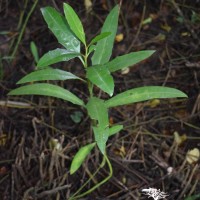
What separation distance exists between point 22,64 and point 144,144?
813mm

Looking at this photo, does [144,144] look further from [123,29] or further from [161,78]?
[123,29]

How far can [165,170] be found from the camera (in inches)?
64.6

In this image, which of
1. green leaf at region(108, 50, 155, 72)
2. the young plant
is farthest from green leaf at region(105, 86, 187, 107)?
green leaf at region(108, 50, 155, 72)

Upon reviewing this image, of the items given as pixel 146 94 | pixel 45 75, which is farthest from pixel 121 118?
pixel 45 75

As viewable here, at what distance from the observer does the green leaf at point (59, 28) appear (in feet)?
4.45

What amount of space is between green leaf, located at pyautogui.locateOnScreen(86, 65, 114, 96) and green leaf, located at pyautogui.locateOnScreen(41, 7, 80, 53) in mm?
154

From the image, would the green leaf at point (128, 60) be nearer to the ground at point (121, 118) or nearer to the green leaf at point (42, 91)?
the green leaf at point (42, 91)

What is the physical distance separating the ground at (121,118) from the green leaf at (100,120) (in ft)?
1.30

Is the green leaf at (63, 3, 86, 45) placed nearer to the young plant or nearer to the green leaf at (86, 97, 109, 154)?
the young plant

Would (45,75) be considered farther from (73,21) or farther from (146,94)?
(146,94)

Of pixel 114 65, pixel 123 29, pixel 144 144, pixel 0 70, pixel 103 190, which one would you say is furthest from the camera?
pixel 123 29

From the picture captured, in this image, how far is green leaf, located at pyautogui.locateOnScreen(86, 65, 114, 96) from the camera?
1162mm

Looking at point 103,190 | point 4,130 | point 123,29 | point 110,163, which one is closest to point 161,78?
point 123,29

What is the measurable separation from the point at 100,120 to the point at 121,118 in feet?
1.88
